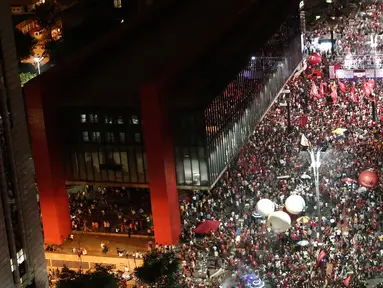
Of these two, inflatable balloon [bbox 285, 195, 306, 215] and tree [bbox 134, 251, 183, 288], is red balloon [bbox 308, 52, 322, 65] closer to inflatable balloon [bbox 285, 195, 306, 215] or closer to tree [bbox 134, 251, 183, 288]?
inflatable balloon [bbox 285, 195, 306, 215]

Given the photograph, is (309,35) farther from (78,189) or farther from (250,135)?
(78,189)

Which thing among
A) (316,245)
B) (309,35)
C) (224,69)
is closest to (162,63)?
(224,69)

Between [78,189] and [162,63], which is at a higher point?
[162,63]

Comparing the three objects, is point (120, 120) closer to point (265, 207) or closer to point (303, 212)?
point (265, 207)

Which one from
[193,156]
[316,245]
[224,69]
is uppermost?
[224,69]

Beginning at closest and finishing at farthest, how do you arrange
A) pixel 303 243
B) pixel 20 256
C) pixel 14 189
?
pixel 14 189 < pixel 20 256 < pixel 303 243

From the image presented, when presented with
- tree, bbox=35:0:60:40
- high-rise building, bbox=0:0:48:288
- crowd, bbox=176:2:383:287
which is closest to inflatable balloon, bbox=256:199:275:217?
crowd, bbox=176:2:383:287

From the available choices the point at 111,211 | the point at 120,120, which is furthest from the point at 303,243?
the point at 111,211
